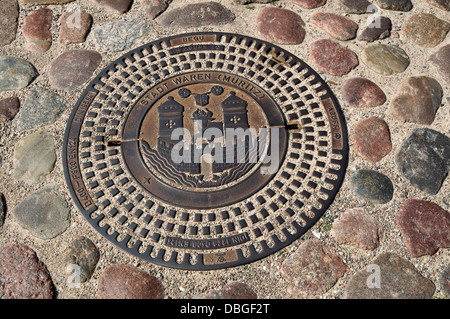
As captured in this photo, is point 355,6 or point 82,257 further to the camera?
point 355,6

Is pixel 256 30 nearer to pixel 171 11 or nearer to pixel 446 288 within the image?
pixel 171 11

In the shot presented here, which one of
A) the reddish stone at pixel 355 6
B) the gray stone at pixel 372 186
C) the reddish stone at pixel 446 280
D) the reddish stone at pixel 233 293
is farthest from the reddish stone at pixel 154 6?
the reddish stone at pixel 446 280

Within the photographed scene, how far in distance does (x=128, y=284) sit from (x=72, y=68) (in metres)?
1.73

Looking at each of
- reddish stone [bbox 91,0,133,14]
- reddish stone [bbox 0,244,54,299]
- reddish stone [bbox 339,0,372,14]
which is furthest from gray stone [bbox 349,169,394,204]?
reddish stone [bbox 91,0,133,14]

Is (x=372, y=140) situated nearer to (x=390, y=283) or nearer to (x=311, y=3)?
(x=390, y=283)

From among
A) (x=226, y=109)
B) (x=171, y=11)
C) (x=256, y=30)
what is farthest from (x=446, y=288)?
(x=171, y=11)

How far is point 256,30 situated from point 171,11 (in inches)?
29.0

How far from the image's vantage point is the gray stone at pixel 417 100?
9.20 ft

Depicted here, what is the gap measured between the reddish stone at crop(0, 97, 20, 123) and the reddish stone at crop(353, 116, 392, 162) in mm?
2370

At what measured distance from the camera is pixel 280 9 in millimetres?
3387

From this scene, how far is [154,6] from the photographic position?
3.43m

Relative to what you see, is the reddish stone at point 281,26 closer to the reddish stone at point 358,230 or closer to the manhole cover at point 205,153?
the manhole cover at point 205,153

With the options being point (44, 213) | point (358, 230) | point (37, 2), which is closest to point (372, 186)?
point (358, 230)

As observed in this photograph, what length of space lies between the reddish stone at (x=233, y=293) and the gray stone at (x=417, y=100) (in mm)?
1569
